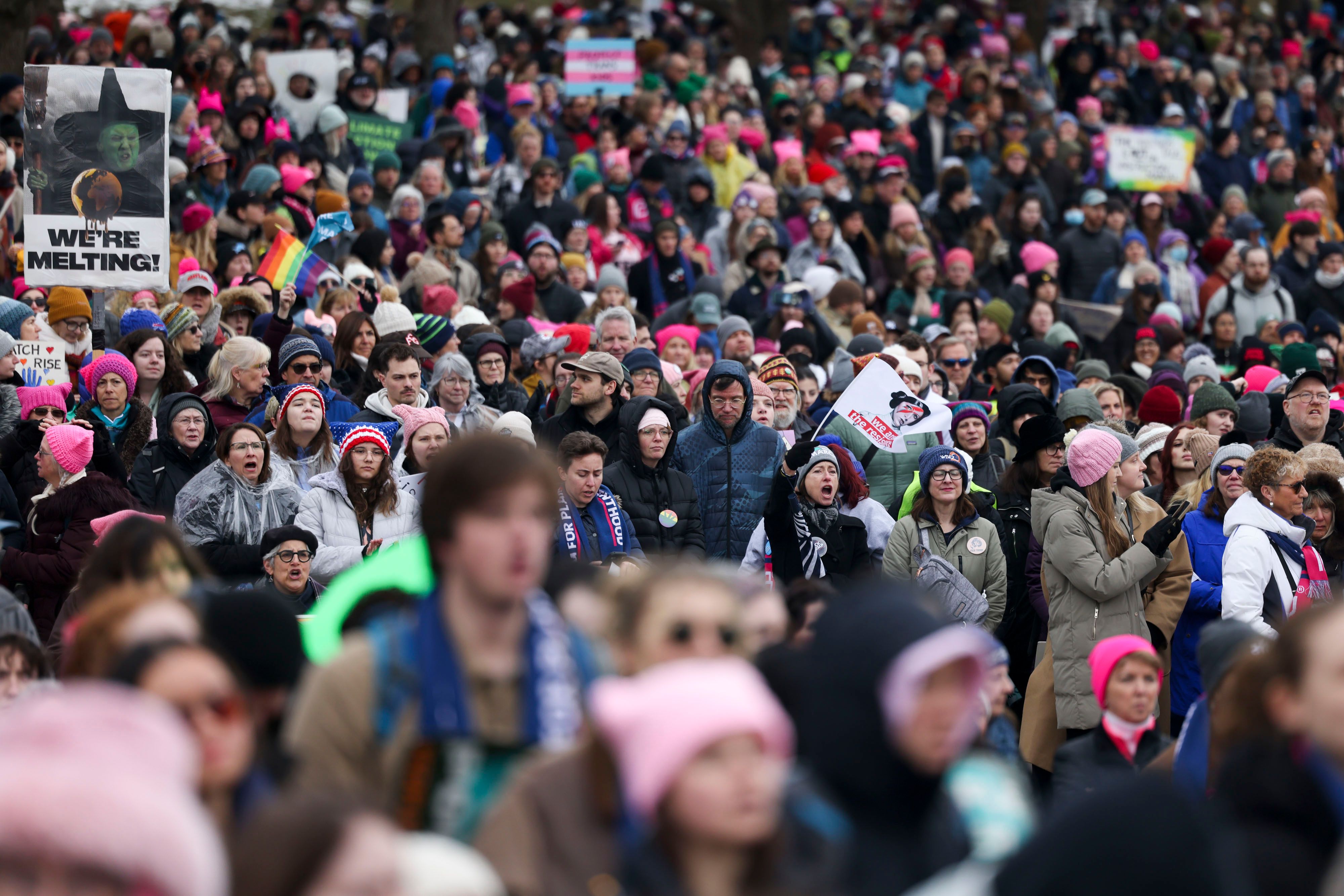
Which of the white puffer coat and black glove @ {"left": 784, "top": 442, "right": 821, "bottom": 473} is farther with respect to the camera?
black glove @ {"left": 784, "top": 442, "right": 821, "bottom": 473}

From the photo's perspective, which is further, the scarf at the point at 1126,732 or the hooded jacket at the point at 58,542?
the hooded jacket at the point at 58,542

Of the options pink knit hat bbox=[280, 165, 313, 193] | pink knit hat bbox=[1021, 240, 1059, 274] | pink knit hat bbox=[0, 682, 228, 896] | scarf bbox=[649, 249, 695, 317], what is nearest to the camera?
pink knit hat bbox=[0, 682, 228, 896]

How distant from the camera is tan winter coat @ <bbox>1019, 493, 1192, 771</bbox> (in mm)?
7777

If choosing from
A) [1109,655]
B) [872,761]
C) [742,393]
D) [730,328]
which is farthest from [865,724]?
[730,328]

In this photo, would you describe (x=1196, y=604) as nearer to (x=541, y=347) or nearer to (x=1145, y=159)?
(x=541, y=347)

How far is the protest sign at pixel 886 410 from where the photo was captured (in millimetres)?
9055

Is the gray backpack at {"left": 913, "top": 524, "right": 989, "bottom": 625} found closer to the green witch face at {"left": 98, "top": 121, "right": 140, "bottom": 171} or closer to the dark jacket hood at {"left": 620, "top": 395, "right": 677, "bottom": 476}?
the dark jacket hood at {"left": 620, "top": 395, "right": 677, "bottom": 476}

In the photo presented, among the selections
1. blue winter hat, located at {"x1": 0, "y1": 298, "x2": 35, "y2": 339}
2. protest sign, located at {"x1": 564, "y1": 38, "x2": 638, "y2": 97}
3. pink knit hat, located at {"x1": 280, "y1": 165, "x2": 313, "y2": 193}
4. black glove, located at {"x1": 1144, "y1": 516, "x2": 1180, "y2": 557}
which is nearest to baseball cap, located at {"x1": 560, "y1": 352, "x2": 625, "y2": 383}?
black glove, located at {"x1": 1144, "y1": 516, "x2": 1180, "y2": 557}

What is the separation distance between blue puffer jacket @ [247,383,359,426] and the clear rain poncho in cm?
103

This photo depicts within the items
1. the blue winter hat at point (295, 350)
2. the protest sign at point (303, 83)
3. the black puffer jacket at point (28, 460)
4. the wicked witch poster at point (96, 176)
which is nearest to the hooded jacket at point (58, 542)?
the black puffer jacket at point (28, 460)

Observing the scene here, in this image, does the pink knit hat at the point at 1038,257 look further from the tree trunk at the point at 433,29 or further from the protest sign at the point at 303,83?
the tree trunk at the point at 433,29

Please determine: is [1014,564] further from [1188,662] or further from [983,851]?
[983,851]

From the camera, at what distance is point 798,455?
865 cm

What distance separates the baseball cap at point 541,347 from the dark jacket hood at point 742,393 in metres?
2.10
